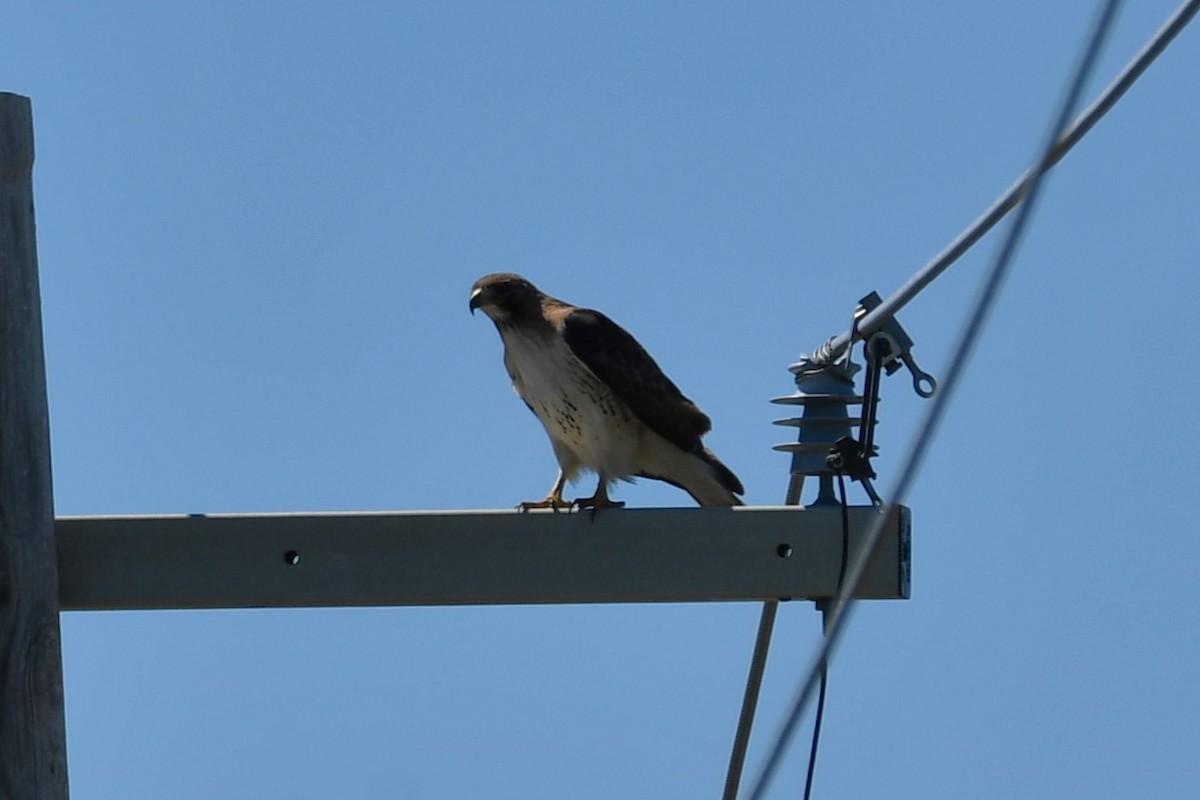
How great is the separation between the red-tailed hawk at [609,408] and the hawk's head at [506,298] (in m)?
0.06

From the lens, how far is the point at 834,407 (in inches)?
203

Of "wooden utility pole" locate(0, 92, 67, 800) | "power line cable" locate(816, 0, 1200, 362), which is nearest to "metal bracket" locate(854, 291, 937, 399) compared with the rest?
"power line cable" locate(816, 0, 1200, 362)

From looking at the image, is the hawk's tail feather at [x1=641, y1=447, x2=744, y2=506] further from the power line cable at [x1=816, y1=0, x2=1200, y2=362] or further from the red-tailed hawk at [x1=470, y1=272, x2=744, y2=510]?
the power line cable at [x1=816, y1=0, x2=1200, y2=362]

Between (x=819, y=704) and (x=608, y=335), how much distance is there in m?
3.00

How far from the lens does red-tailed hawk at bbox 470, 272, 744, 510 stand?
724 cm

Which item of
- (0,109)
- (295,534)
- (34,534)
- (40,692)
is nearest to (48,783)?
(40,692)

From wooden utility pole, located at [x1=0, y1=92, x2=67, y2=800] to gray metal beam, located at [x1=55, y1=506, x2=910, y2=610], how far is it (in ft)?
0.85

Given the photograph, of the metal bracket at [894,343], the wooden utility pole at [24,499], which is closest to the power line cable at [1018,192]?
the metal bracket at [894,343]

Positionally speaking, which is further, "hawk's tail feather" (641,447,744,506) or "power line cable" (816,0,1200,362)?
"hawk's tail feather" (641,447,744,506)

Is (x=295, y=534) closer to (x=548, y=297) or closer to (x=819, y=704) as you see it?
(x=819, y=704)

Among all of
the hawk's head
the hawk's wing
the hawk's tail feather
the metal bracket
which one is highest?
the hawk's head

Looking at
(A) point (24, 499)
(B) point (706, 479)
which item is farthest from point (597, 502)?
(A) point (24, 499)

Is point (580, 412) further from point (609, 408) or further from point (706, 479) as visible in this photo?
point (706, 479)

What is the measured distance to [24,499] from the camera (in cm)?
438
